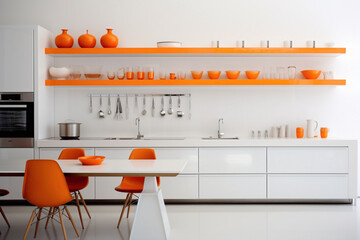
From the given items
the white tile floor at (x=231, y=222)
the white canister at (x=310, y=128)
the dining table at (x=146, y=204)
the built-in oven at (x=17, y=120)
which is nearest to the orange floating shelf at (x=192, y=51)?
the built-in oven at (x=17, y=120)

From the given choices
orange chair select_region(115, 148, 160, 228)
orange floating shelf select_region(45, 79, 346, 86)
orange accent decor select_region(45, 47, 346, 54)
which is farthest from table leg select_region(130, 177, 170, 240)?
orange accent decor select_region(45, 47, 346, 54)

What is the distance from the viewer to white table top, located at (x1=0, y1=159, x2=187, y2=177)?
11.2 ft

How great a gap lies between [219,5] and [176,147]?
2.07m

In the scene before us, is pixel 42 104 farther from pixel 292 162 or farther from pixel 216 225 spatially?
pixel 292 162

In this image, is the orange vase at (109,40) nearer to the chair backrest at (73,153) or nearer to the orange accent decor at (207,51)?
the orange accent decor at (207,51)

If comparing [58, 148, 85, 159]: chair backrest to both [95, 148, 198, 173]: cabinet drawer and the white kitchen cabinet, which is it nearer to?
[95, 148, 198, 173]: cabinet drawer

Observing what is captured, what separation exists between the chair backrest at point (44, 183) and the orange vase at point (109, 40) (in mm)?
2480

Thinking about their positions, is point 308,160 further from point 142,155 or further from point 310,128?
point 142,155

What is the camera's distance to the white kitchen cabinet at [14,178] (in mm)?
5312

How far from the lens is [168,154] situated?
5.35 meters

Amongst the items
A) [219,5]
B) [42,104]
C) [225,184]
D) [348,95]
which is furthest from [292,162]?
[42,104]

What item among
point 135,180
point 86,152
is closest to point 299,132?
point 135,180

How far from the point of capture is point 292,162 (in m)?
5.31

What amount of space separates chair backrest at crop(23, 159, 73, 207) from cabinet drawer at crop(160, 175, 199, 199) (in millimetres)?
1911
